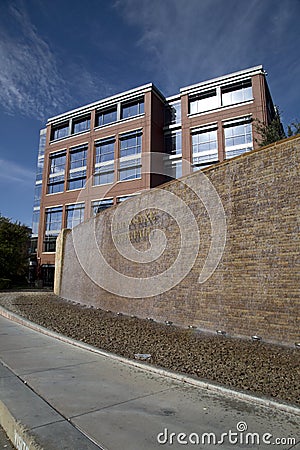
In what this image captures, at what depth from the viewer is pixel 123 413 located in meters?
3.44

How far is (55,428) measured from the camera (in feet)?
9.90

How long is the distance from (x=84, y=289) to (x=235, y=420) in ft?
46.3

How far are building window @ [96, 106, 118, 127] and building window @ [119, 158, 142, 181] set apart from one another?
5.60 meters

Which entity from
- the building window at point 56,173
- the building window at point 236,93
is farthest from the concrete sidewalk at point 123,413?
the building window at point 56,173

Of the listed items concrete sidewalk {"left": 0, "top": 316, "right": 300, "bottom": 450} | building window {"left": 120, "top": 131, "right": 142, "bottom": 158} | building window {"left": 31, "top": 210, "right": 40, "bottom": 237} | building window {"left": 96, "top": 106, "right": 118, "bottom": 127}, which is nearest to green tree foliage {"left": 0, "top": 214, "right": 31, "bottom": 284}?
building window {"left": 31, "top": 210, "right": 40, "bottom": 237}

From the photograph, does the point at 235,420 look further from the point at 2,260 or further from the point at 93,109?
the point at 93,109

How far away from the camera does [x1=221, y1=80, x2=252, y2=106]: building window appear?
30.6m

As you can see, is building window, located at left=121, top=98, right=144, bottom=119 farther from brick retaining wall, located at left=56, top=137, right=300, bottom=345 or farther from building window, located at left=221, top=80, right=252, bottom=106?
brick retaining wall, located at left=56, top=137, right=300, bottom=345

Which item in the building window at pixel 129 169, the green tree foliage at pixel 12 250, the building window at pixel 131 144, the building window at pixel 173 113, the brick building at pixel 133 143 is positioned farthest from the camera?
the building window at pixel 173 113

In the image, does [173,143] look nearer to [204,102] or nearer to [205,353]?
[204,102]

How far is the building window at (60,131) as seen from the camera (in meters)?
41.0

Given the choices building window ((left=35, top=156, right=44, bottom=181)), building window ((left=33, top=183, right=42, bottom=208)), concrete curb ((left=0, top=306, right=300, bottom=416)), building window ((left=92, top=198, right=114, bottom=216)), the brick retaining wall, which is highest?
building window ((left=35, top=156, right=44, bottom=181))

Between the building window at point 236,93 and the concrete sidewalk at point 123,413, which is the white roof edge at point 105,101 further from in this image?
the concrete sidewalk at point 123,413

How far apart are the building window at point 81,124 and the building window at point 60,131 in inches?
41.9
